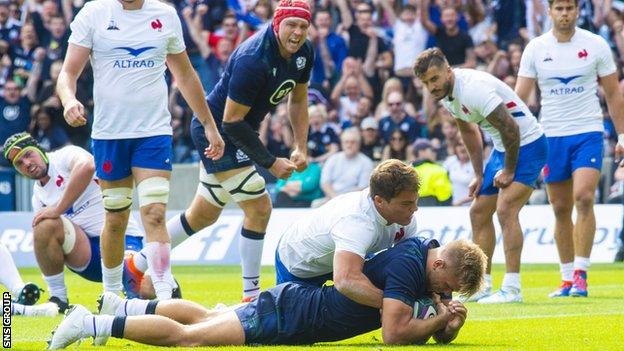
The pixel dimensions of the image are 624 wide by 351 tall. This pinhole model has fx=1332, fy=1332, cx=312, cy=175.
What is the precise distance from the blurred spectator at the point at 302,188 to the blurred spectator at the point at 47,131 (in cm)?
443

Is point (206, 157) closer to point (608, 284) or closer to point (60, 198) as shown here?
point (60, 198)

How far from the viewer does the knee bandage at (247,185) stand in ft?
38.8

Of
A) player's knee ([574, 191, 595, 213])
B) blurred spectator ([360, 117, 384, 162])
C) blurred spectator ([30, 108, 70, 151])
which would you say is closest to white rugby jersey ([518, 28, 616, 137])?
player's knee ([574, 191, 595, 213])

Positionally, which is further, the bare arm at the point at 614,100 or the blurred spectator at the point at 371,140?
the blurred spectator at the point at 371,140

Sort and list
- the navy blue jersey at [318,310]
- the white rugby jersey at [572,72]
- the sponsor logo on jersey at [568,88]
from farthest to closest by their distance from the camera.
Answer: the sponsor logo on jersey at [568,88], the white rugby jersey at [572,72], the navy blue jersey at [318,310]

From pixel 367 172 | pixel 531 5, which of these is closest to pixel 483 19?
pixel 531 5

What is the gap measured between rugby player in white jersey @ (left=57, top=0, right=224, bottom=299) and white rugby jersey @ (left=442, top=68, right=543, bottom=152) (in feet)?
7.68

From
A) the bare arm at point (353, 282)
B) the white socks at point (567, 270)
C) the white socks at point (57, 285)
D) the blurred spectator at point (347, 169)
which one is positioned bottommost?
the blurred spectator at point (347, 169)

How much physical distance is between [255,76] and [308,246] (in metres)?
2.95

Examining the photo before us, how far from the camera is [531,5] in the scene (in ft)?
72.4

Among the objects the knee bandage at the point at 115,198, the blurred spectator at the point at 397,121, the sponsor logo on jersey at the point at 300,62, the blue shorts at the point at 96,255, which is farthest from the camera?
the blurred spectator at the point at 397,121

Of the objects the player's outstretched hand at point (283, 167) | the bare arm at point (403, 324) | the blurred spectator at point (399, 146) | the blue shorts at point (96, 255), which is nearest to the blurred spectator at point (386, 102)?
the blurred spectator at point (399, 146)

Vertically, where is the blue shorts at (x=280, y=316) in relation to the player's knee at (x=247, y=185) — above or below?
above

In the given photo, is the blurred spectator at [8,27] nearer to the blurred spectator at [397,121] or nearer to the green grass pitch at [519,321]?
the blurred spectator at [397,121]
